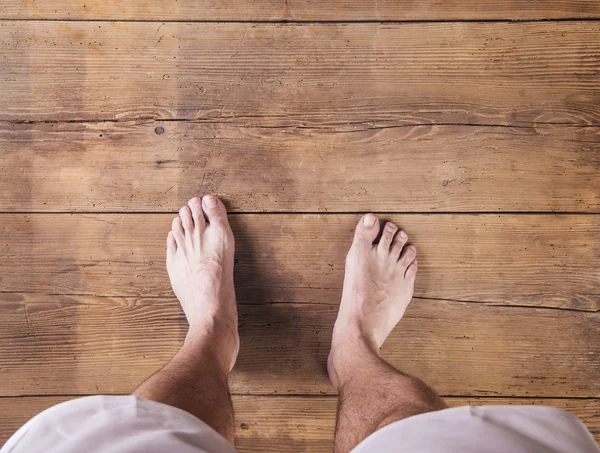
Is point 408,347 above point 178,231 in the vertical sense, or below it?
below

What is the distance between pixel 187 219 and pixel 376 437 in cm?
59

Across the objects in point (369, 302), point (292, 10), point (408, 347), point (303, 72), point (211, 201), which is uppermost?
A: point (292, 10)

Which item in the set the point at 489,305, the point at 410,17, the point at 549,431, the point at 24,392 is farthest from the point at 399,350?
the point at 24,392

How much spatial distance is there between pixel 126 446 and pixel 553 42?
43.2 inches

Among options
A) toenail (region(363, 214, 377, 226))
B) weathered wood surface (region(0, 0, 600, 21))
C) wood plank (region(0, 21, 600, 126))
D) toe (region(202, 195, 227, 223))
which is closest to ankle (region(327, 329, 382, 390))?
toenail (region(363, 214, 377, 226))

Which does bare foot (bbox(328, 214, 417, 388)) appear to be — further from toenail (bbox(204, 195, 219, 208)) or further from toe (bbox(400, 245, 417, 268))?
toenail (bbox(204, 195, 219, 208))

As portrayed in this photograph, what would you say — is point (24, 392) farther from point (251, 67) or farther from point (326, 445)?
point (251, 67)

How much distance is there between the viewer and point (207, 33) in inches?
36.9

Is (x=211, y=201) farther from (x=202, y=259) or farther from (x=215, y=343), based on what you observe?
(x=215, y=343)

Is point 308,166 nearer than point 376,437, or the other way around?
point 376,437

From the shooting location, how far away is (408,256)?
37.7 inches

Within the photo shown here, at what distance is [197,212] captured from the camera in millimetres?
946

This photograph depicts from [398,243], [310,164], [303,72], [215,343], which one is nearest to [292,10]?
[303,72]

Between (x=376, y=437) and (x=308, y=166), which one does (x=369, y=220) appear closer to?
(x=308, y=166)
